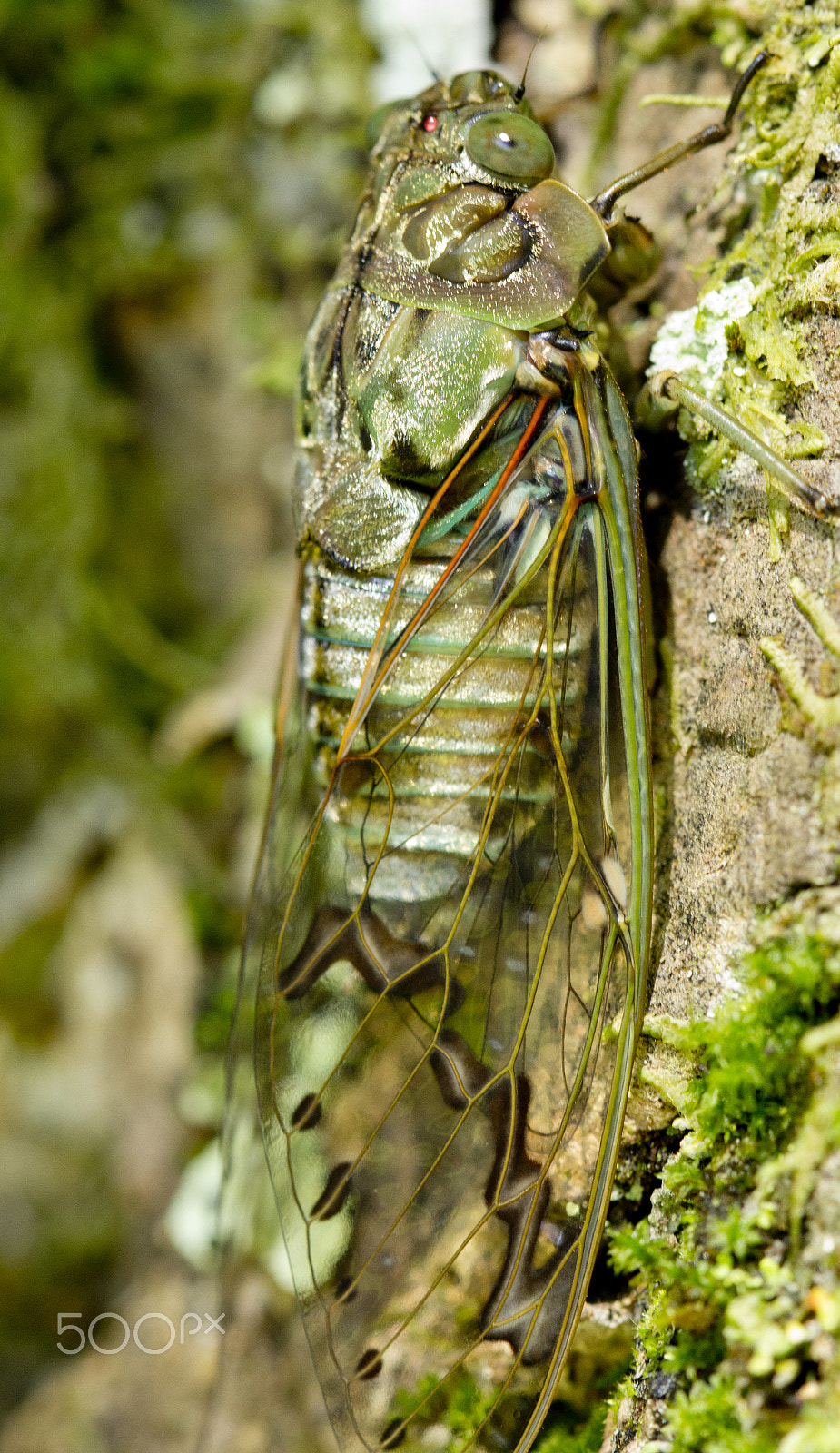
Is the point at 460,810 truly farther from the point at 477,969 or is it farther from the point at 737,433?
the point at 737,433

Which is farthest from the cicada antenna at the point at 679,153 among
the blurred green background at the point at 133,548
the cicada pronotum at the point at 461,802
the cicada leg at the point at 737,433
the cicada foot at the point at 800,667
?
the blurred green background at the point at 133,548

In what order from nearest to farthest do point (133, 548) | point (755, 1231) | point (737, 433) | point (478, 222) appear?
point (755, 1231), point (737, 433), point (478, 222), point (133, 548)

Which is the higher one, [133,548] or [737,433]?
[133,548]

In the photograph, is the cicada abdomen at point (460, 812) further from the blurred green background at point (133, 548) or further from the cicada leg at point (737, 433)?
the blurred green background at point (133, 548)

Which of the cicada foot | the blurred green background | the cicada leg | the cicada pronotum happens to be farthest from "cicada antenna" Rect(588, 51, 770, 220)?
the blurred green background

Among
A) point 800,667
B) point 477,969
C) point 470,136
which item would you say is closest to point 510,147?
point 470,136

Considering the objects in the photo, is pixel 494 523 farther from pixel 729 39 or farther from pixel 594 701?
pixel 729 39

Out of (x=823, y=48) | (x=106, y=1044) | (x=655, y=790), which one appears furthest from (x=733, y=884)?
(x=106, y=1044)
